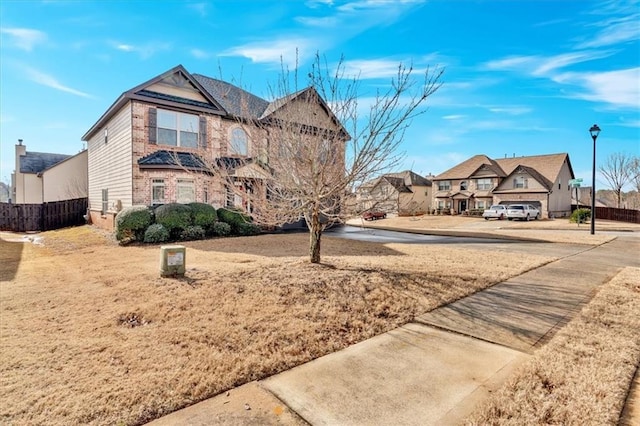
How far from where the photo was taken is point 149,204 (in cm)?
1503

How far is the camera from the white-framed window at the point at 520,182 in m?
38.8

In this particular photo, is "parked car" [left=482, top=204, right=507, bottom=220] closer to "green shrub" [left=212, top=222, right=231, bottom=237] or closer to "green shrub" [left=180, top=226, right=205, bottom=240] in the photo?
"green shrub" [left=212, top=222, right=231, bottom=237]

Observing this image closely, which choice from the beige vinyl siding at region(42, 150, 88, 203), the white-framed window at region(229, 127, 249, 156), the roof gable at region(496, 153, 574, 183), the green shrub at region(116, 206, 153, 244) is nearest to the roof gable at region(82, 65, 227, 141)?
the white-framed window at region(229, 127, 249, 156)

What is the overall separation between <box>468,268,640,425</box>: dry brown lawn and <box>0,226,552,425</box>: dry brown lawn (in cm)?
180

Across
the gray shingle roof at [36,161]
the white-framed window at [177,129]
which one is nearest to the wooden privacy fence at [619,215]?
the white-framed window at [177,129]

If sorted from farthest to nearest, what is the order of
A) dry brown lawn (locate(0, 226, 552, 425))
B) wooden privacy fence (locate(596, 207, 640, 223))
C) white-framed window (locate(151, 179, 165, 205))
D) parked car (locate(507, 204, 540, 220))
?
wooden privacy fence (locate(596, 207, 640, 223)) < parked car (locate(507, 204, 540, 220)) < white-framed window (locate(151, 179, 165, 205)) < dry brown lawn (locate(0, 226, 552, 425))

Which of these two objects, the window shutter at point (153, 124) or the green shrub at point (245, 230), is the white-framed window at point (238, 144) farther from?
the window shutter at point (153, 124)

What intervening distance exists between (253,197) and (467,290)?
186 inches

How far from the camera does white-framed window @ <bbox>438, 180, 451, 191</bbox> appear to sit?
155 feet

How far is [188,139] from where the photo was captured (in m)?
16.5

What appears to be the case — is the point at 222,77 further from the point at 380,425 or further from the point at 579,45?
the point at 579,45

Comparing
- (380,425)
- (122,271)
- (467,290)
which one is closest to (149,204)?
(122,271)

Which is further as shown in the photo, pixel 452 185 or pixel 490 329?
pixel 452 185

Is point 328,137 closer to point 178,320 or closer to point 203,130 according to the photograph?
point 178,320
